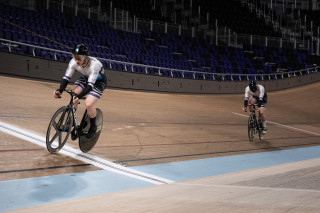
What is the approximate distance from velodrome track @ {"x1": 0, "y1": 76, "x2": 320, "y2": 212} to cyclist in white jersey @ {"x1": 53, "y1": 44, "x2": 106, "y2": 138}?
58cm

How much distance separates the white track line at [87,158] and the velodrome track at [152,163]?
0.01 meters

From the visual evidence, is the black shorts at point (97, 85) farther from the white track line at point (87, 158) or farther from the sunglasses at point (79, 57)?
the white track line at point (87, 158)

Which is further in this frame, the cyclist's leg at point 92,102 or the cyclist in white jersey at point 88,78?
the cyclist's leg at point 92,102

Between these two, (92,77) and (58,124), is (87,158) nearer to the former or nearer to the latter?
(58,124)

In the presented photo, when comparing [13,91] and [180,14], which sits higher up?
[180,14]

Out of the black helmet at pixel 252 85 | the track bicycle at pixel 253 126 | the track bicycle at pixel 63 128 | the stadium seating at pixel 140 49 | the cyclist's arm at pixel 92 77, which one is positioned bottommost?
the track bicycle at pixel 253 126

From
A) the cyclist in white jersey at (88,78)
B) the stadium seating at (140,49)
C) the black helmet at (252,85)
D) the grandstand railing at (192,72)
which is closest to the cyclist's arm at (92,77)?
the cyclist in white jersey at (88,78)

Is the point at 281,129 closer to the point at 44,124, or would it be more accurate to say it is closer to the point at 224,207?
the point at 44,124

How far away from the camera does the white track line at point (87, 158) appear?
3703 millimetres

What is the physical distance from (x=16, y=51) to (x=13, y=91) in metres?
3.19

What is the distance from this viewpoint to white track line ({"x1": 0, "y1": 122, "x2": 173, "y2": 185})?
12.1ft

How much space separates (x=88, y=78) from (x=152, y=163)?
4.32ft

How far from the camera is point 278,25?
3128 cm

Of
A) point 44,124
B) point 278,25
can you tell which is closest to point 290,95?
point 278,25
